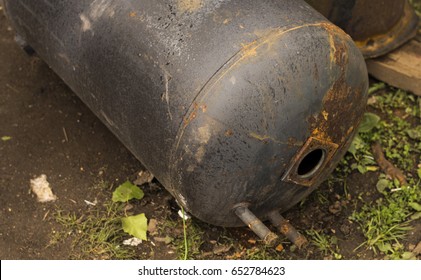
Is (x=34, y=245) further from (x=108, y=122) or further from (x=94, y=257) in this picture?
(x=108, y=122)

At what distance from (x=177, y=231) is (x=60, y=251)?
49cm

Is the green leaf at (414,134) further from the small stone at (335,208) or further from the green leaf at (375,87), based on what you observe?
the small stone at (335,208)

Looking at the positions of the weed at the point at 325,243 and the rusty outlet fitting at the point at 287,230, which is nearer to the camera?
the rusty outlet fitting at the point at 287,230

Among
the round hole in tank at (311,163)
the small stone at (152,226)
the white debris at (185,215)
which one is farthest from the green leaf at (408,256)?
the small stone at (152,226)

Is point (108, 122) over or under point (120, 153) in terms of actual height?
over

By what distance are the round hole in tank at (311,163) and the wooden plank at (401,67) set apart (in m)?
1.13

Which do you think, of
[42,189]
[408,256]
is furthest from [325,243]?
[42,189]

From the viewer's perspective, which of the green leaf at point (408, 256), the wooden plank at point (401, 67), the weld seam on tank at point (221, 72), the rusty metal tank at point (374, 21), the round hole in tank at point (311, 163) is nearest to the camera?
the weld seam on tank at point (221, 72)

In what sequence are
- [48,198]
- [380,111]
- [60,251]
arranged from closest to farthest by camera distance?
[60,251] < [48,198] < [380,111]

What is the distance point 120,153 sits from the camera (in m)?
2.91

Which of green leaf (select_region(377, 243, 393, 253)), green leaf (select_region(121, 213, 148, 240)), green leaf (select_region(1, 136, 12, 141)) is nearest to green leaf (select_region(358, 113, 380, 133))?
green leaf (select_region(377, 243, 393, 253))

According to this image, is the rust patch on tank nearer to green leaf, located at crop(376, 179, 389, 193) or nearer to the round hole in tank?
the round hole in tank

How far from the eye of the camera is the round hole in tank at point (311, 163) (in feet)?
7.32

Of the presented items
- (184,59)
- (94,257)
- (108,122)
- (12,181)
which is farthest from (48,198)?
(184,59)
